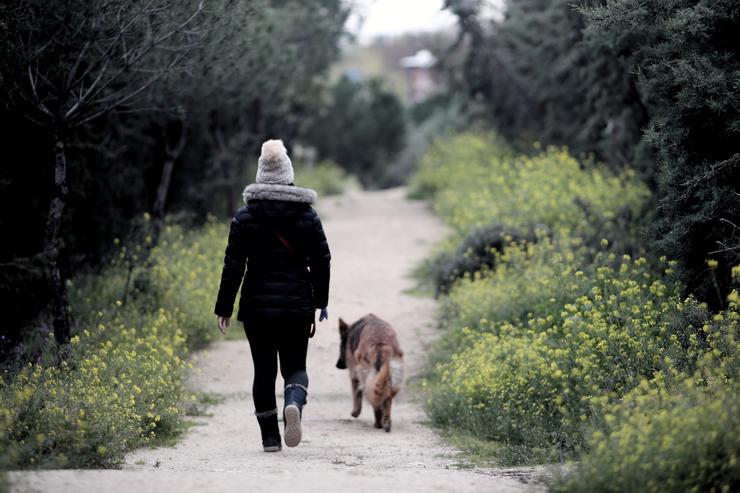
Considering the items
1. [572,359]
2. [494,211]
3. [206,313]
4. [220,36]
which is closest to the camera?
[572,359]

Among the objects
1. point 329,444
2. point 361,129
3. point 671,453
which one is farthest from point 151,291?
point 361,129

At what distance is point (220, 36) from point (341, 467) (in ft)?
18.0

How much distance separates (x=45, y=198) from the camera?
444 inches

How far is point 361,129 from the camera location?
43.7m

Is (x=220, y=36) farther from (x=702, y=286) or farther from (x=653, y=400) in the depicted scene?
(x=653, y=400)

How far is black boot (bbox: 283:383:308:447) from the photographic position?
7051 mm

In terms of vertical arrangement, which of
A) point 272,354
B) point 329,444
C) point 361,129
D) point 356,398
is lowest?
point 361,129

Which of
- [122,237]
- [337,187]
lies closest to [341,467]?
[122,237]

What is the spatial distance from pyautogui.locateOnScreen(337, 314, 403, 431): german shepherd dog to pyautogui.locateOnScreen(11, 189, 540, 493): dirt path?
26 centimetres

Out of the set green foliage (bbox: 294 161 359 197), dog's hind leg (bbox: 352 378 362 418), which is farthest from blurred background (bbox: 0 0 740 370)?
dog's hind leg (bbox: 352 378 362 418)

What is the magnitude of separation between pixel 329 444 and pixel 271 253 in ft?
6.22

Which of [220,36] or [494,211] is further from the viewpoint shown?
[494,211]

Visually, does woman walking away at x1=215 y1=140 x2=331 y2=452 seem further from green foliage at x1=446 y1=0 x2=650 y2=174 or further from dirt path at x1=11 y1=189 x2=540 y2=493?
green foliage at x1=446 y1=0 x2=650 y2=174

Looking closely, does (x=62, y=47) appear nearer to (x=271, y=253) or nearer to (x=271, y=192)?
(x=271, y=192)
